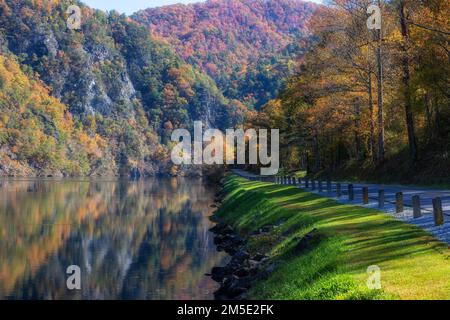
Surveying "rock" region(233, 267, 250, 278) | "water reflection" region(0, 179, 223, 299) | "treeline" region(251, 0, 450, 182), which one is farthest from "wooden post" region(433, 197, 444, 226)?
"treeline" region(251, 0, 450, 182)

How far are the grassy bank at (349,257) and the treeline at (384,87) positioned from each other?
513 inches

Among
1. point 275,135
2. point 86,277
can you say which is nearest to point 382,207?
point 86,277

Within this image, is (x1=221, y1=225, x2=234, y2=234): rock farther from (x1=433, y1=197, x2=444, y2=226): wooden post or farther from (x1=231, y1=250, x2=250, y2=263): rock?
(x1=433, y1=197, x2=444, y2=226): wooden post

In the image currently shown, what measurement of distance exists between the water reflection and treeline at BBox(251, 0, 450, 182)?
1407cm

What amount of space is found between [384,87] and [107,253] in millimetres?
25654

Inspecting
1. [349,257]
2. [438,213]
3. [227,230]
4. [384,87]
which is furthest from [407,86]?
[349,257]

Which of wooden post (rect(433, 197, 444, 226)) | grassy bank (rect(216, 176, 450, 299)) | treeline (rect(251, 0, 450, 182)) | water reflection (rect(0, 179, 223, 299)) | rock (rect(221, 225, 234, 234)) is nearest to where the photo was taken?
grassy bank (rect(216, 176, 450, 299))

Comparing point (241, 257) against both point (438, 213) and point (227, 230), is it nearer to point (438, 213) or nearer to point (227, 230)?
point (438, 213)

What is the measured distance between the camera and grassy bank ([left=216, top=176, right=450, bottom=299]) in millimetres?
13935

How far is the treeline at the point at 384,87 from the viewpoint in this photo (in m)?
39.3

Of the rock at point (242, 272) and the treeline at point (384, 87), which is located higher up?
the treeline at point (384, 87)

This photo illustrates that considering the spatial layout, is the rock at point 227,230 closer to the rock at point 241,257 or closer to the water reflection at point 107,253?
the water reflection at point 107,253

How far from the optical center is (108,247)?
1487 inches

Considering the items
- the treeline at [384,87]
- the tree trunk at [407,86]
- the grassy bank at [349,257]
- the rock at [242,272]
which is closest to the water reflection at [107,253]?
the rock at [242,272]
